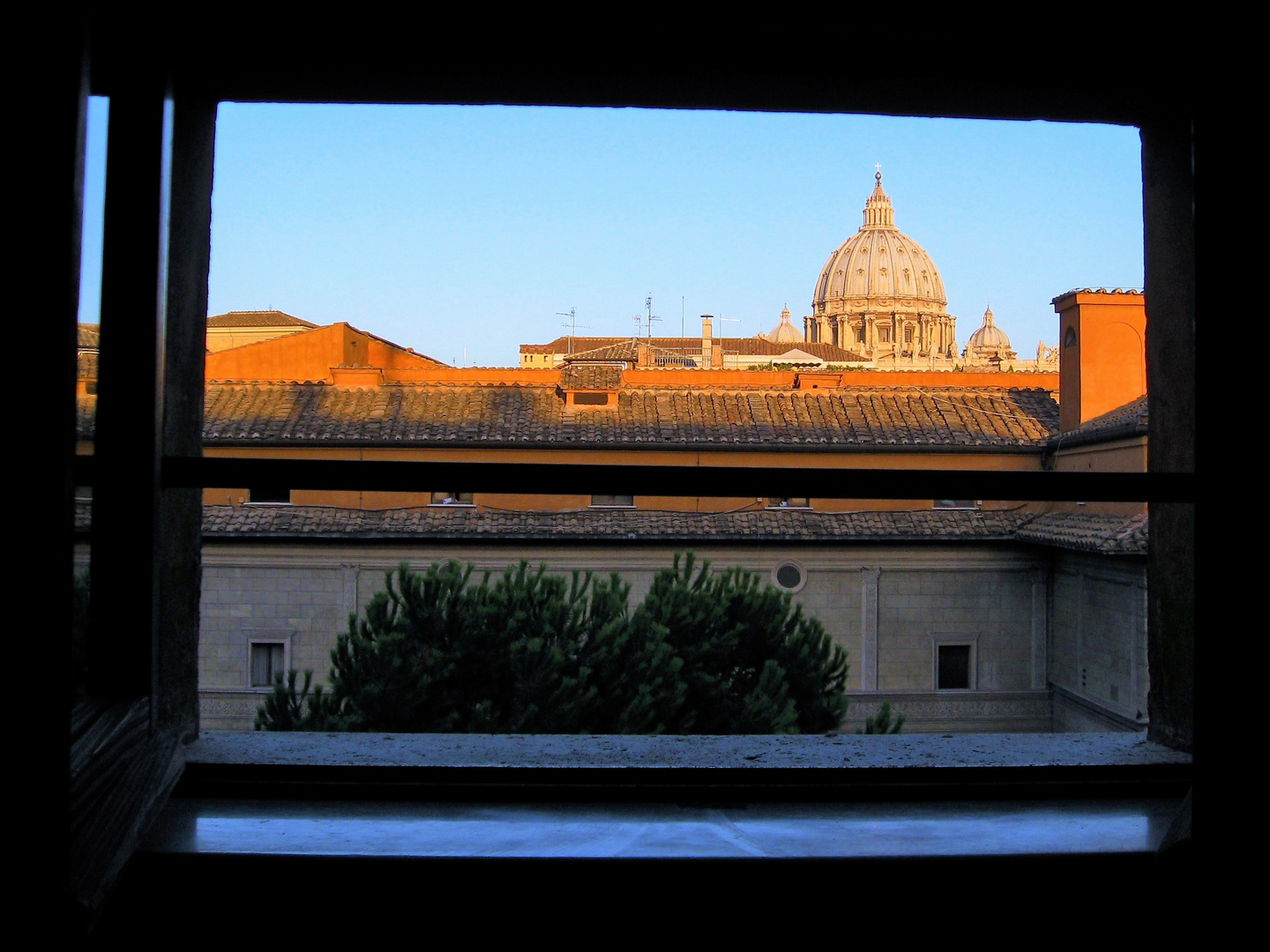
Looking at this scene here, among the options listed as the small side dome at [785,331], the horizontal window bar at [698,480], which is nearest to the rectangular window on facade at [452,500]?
the horizontal window bar at [698,480]

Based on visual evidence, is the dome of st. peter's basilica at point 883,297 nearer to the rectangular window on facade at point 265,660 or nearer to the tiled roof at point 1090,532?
the tiled roof at point 1090,532

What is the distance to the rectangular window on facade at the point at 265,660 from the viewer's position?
42.2 ft

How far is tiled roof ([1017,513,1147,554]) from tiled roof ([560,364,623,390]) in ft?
18.1

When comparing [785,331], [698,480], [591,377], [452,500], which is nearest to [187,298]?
[698,480]

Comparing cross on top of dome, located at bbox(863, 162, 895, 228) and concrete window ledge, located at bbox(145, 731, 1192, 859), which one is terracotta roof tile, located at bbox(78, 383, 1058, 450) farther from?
cross on top of dome, located at bbox(863, 162, 895, 228)

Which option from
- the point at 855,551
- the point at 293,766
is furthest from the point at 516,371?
the point at 293,766

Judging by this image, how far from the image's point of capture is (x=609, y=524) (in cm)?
1387

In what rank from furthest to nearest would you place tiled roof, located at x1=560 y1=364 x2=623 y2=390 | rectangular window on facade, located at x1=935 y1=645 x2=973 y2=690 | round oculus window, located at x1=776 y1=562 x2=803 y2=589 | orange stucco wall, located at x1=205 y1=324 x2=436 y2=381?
orange stucco wall, located at x1=205 y1=324 x2=436 y2=381, tiled roof, located at x1=560 y1=364 x2=623 y2=390, rectangular window on facade, located at x1=935 y1=645 x2=973 y2=690, round oculus window, located at x1=776 y1=562 x2=803 y2=589

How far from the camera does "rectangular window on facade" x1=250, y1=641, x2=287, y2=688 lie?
12.9 metres

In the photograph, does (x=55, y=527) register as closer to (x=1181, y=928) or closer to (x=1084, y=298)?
(x=1181, y=928)

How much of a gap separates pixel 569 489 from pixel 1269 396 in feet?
2.26

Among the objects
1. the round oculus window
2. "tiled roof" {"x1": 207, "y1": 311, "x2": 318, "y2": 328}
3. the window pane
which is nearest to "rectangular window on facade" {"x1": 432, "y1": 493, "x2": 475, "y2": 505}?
the round oculus window

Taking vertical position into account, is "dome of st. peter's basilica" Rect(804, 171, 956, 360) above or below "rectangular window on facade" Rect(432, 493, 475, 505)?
above

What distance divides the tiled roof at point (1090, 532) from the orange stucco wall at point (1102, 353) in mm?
1166
